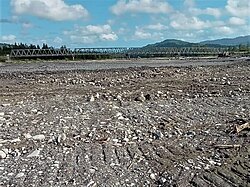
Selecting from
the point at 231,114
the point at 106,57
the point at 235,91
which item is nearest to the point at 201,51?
the point at 106,57

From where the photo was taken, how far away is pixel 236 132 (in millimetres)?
10188

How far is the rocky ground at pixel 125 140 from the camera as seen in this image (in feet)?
24.3

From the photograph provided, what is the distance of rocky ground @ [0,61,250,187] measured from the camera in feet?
24.3

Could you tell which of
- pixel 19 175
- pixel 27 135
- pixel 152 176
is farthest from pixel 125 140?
pixel 19 175

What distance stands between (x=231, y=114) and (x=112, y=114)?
3.70 metres

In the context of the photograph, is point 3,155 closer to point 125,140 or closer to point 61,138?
point 61,138

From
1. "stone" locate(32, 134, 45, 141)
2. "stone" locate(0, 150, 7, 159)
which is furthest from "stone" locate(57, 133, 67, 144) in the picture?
"stone" locate(0, 150, 7, 159)

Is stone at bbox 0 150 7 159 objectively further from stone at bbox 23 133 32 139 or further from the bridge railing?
the bridge railing

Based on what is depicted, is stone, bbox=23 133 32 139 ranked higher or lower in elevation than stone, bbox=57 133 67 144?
lower

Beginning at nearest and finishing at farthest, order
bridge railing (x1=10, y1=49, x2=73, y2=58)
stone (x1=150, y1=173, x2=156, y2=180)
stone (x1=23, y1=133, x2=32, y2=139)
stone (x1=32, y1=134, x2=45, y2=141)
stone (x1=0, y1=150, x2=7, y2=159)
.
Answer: stone (x1=150, y1=173, x2=156, y2=180)
stone (x1=0, y1=150, x2=7, y2=159)
stone (x1=32, y1=134, x2=45, y2=141)
stone (x1=23, y1=133, x2=32, y2=139)
bridge railing (x1=10, y1=49, x2=73, y2=58)

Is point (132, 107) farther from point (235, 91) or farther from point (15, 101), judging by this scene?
point (235, 91)

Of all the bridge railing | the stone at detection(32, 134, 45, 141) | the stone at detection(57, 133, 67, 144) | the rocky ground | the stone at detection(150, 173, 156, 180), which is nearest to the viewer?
the stone at detection(150, 173, 156, 180)

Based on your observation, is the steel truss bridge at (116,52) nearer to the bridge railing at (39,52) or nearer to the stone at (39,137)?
the bridge railing at (39,52)

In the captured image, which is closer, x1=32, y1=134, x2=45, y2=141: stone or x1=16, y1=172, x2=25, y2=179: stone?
x1=16, y1=172, x2=25, y2=179: stone
